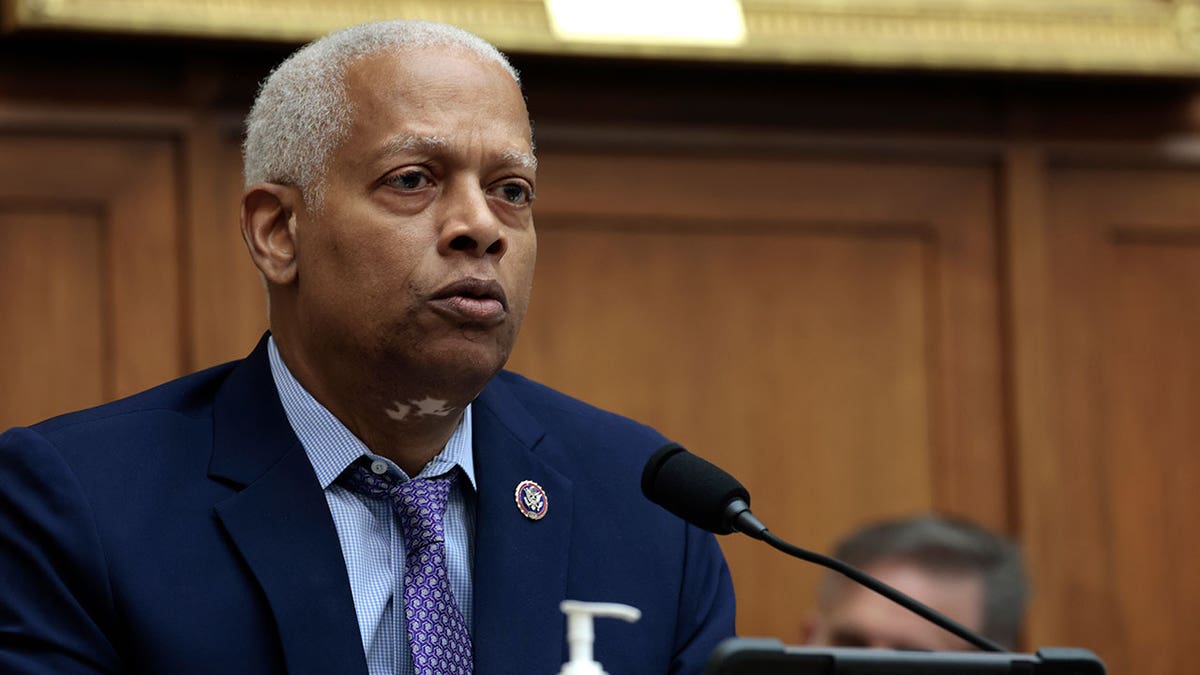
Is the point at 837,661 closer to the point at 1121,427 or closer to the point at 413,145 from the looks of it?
the point at 413,145

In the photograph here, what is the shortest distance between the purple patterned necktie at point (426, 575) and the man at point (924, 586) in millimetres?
1130

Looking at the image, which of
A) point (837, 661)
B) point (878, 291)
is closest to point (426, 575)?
point (837, 661)

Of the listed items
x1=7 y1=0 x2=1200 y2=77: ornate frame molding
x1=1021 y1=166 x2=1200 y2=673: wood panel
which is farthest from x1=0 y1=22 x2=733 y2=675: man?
x1=1021 y1=166 x2=1200 y2=673: wood panel

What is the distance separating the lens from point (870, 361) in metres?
3.98

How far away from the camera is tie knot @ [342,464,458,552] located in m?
2.19

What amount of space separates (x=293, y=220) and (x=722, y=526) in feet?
2.38

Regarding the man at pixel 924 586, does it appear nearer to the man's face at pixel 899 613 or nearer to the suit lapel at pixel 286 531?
the man's face at pixel 899 613

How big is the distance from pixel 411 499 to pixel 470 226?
0.33 metres

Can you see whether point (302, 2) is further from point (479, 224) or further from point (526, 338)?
point (479, 224)

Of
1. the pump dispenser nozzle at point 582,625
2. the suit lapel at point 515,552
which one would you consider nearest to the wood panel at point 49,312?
the suit lapel at point 515,552

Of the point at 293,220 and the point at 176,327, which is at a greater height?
the point at 176,327

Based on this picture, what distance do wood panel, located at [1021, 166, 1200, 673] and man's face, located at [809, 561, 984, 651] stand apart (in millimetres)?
788

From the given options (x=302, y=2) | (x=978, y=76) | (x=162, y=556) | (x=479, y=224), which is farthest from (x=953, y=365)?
(x=162, y=556)

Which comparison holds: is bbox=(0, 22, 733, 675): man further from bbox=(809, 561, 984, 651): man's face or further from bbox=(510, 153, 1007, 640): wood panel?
bbox=(510, 153, 1007, 640): wood panel
